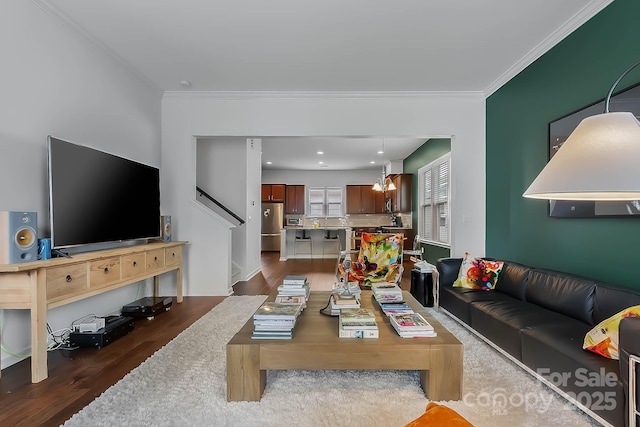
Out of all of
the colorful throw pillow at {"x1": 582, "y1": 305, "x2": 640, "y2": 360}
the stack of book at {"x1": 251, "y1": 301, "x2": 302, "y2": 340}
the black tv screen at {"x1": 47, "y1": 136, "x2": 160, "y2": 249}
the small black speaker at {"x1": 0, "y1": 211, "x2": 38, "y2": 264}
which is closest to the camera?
the colorful throw pillow at {"x1": 582, "y1": 305, "x2": 640, "y2": 360}

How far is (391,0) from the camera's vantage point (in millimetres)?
2689

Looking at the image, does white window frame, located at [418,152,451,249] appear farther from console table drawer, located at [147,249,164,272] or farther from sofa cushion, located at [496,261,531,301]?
console table drawer, located at [147,249,164,272]

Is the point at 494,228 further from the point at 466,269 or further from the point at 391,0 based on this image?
the point at 391,0

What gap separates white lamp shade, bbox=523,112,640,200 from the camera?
1.14m

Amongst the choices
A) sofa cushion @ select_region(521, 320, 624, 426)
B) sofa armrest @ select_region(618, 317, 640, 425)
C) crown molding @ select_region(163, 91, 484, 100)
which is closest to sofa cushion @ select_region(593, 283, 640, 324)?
sofa cushion @ select_region(521, 320, 624, 426)

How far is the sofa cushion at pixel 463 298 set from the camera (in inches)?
119

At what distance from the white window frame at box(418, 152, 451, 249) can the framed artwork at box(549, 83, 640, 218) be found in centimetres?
267

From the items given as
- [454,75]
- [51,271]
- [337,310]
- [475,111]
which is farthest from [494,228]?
[51,271]

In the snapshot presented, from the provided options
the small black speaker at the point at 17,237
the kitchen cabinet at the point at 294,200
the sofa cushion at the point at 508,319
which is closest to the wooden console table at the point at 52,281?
the small black speaker at the point at 17,237

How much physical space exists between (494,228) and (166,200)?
4416mm

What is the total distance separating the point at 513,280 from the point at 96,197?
151 inches

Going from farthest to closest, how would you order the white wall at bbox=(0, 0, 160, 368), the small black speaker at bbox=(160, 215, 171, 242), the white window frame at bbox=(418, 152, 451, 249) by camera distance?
the white window frame at bbox=(418, 152, 451, 249) < the small black speaker at bbox=(160, 215, 171, 242) < the white wall at bbox=(0, 0, 160, 368)

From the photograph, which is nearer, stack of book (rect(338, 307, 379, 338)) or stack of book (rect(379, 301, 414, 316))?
stack of book (rect(338, 307, 379, 338))

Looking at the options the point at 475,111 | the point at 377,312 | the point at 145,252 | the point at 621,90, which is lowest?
the point at 377,312
